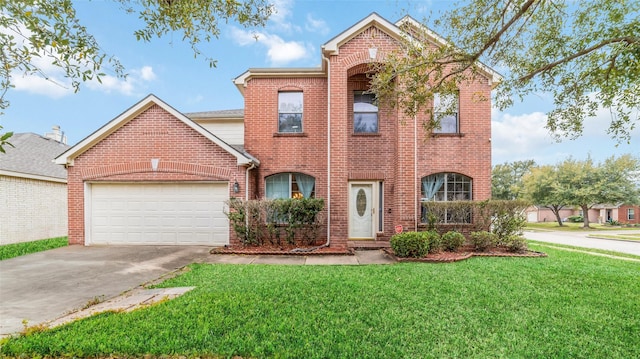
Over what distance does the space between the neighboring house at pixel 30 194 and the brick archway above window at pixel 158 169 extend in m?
3.52

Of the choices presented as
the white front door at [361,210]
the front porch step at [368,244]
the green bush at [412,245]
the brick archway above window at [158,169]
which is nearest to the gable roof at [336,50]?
the brick archway above window at [158,169]

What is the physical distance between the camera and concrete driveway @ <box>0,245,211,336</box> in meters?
4.43

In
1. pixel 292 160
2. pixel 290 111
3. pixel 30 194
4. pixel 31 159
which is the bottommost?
pixel 30 194

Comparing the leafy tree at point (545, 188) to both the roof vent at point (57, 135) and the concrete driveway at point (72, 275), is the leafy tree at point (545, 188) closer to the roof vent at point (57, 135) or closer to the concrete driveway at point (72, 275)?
the concrete driveway at point (72, 275)

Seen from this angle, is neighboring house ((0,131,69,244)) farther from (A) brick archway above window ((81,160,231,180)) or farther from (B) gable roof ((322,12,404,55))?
(B) gable roof ((322,12,404,55))

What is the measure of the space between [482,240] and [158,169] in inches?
416

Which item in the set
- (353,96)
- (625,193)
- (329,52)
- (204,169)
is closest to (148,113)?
(204,169)

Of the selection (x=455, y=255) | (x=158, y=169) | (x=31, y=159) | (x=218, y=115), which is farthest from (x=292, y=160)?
(x=31, y=159)

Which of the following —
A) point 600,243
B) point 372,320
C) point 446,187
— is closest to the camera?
point 372,320

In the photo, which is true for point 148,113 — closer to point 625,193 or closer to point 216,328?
point 216,328

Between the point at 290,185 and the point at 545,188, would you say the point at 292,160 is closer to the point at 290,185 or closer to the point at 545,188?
the point at 290,185

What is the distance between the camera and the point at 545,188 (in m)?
30.8

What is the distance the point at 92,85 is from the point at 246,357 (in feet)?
13.3

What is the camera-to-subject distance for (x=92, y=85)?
160 inches
